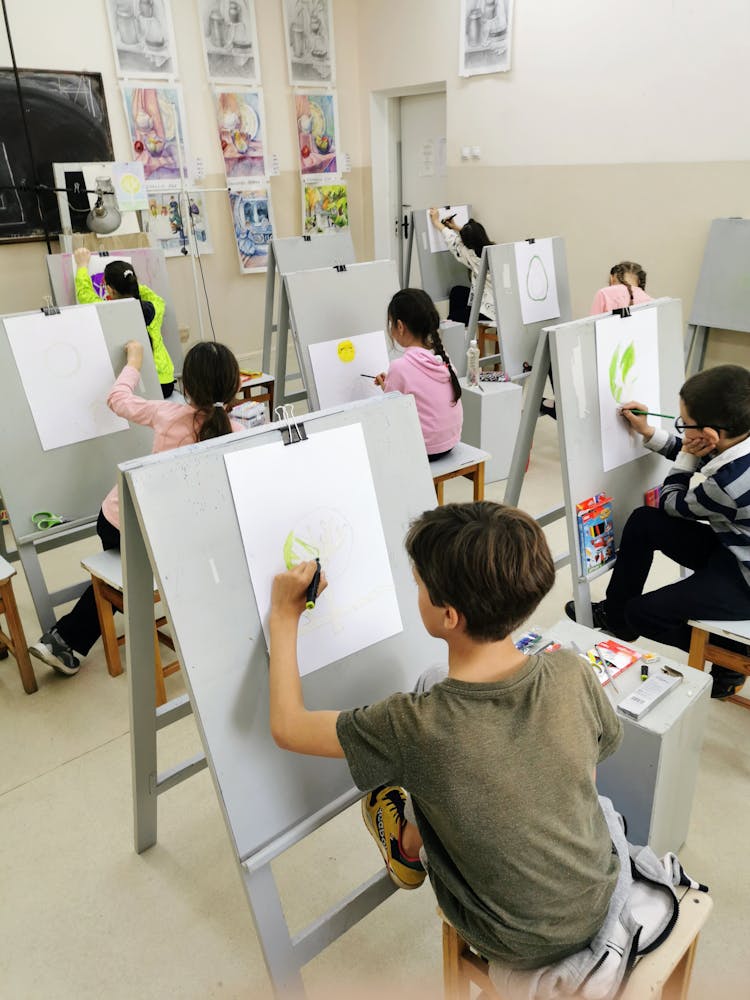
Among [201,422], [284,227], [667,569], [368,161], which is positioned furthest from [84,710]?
[368,161]

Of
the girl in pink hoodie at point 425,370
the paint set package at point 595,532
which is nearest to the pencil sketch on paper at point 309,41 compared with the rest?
the girl in pink hoodie at point 425,370

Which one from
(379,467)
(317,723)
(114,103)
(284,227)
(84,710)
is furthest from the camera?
(284,227)

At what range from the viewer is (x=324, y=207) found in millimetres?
5973

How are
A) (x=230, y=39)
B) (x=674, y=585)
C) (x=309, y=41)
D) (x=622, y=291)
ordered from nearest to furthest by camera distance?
(x=674, y=585) → (x=622, y=291) → (x=230, y=39) → (x=309, y=41)

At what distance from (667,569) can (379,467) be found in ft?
6.47

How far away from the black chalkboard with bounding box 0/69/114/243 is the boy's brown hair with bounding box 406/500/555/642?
165 inches

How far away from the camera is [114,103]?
464 centimetres

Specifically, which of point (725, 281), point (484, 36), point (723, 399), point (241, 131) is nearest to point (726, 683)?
point (723, 399)

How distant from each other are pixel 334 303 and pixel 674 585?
6.13 feet

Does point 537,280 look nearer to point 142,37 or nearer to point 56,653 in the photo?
point 56,653

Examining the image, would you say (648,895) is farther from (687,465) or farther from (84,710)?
(84,710)

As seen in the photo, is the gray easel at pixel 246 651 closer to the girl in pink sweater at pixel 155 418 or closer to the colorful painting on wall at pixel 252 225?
the girl in pink sweater at pixel 155 418

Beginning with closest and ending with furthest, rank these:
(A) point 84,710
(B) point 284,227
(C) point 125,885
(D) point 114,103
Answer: (C) point 125,885 < (A) point 84,710 < (D) point 114,103 < (B) point 284,227

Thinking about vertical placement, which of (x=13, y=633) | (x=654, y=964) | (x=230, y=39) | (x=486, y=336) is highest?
(x=230, y=39)
